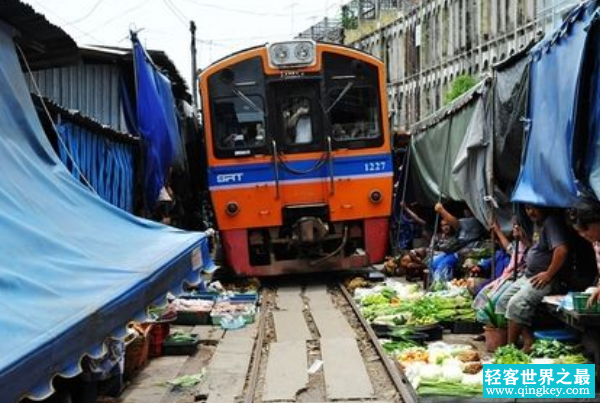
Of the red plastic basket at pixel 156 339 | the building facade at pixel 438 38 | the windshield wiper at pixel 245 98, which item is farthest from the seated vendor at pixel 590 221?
the building facade at pixel 438 38

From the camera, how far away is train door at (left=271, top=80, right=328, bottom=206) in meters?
11.9

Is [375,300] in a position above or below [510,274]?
below

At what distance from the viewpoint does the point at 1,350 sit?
301 cm

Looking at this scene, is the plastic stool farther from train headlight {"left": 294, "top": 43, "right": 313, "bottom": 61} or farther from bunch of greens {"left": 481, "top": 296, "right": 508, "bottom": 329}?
train headlight {"left": 294, "top": 43, "right": 313, "bottom": 61}

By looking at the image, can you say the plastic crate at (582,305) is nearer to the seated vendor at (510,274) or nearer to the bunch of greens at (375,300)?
the seated vendor at (510,274)

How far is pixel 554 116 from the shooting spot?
259 inches

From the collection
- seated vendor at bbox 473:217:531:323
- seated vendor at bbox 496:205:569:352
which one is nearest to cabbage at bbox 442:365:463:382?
seated vendor at bbox 496:205:569:352

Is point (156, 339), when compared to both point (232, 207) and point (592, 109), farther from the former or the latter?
point (592, 109)

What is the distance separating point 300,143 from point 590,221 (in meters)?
6.36

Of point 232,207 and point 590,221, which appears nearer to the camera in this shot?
point 590,221

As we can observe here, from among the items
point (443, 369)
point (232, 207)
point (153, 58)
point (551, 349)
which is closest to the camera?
point (443, 369)

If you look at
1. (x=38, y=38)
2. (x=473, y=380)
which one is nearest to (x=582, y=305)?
(x=473, y=380)

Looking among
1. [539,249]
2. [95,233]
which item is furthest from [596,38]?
[95,233]

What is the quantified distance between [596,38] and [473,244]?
5598mm
